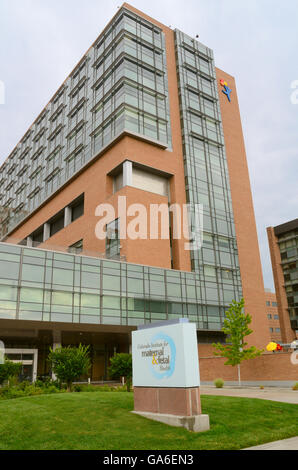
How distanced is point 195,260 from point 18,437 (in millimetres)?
38421

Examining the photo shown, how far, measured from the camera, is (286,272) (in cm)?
8256

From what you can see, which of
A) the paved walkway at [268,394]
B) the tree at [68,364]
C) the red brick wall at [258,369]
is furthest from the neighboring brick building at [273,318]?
the tree at [68,364]

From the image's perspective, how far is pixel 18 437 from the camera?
11.7 meters

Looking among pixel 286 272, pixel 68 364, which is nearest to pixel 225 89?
pixel 286 272

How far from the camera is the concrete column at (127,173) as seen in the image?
1836 inches

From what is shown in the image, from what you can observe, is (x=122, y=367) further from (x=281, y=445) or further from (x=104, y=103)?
(x=104, y=103)

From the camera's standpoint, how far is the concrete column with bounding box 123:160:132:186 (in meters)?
46.6

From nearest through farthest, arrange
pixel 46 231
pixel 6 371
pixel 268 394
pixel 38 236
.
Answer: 1. pixel 268 394
2. pixel 6 371
3. pixel 46 231
4. pixel 38 236

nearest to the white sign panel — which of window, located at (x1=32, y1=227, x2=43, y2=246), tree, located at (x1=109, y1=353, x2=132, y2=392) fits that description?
tree, located at (x1=109, y1=353, x2=132, y2=392)

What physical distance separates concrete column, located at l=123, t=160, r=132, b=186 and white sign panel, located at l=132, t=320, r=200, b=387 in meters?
32.8

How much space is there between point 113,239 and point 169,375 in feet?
108

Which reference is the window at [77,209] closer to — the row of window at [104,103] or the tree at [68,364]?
the row of window at [104,103]
